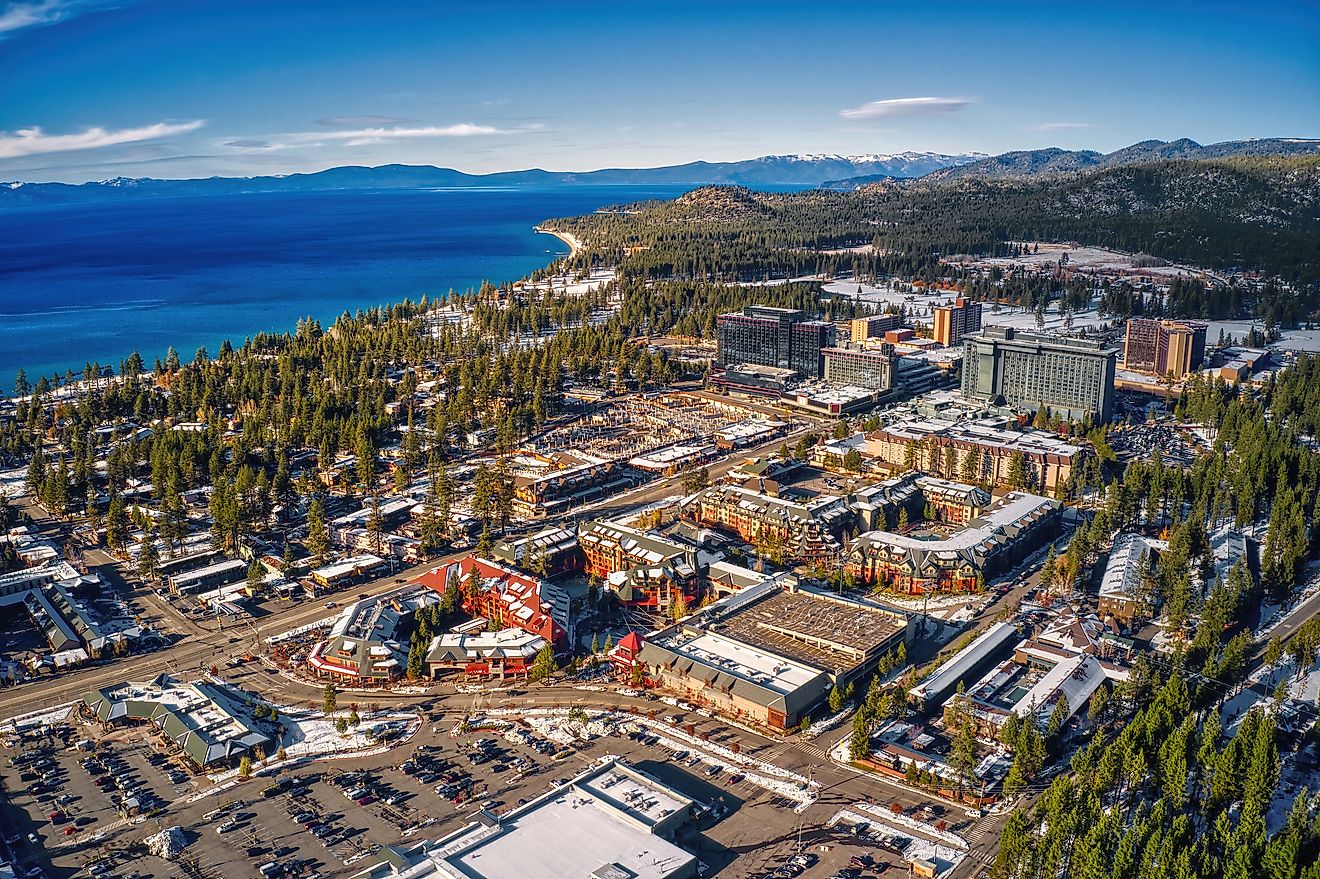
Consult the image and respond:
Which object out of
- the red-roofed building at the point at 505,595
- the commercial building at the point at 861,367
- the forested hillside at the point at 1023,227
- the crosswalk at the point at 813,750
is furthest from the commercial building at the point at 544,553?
the forested hillside at the point at 1023,227

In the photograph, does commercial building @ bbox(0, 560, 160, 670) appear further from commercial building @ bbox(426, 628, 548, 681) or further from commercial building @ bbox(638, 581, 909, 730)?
commercial building @ bbox(638, 581, 909, 730)

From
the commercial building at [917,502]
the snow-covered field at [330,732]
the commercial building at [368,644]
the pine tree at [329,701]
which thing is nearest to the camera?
the snow-covered field at [330,732]

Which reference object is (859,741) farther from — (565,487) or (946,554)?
(565,487)

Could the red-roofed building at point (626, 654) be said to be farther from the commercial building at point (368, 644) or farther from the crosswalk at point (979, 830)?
the crosswalk at point (979, 830)

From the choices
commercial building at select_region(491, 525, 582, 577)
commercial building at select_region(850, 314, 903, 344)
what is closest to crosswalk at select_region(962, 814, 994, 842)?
commercial building at select_region(491, 525, 582, 577)

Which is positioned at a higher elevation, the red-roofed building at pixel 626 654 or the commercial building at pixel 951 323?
the commercial building at pixel 951 323
